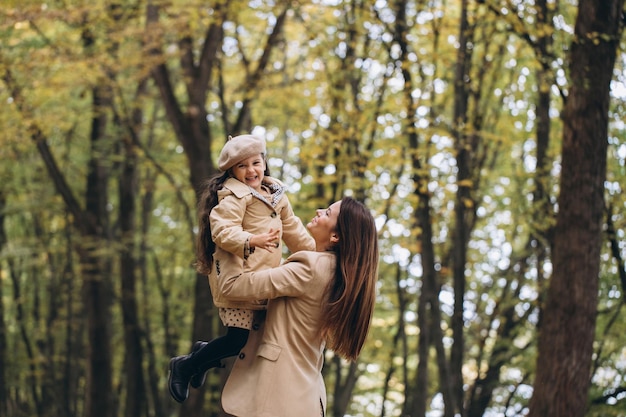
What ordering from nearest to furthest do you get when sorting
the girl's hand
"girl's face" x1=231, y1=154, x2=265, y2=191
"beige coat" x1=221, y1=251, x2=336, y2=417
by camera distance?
the girl's hand → "beige coat" x1=221, y1=251, x2=336, y2=417 → "girl's face" x1=231, y1=154, x2=265, y2=191

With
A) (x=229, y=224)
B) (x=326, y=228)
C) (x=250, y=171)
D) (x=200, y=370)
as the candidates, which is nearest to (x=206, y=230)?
(x=229, y=224)

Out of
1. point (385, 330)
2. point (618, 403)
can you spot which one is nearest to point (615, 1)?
point (618, 403)

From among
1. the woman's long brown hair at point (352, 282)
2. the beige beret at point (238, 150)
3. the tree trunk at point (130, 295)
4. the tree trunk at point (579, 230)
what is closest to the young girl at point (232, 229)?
the beige beret at point (238, 150)

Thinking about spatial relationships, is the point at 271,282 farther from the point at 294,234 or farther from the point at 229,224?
the point at 294,234

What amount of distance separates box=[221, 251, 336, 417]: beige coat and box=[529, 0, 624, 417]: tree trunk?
378 centimetres

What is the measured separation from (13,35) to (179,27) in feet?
8.37

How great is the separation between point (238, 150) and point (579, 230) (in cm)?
407

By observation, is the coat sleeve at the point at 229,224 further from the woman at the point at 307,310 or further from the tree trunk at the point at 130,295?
the tree trunk at the point at 130,295

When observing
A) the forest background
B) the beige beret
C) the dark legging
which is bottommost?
the dark legging

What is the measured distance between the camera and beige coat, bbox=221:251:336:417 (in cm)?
377

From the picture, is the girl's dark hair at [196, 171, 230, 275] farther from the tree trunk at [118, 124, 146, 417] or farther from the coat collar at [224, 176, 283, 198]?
the tree trunk at [118, 124, 146, 417]

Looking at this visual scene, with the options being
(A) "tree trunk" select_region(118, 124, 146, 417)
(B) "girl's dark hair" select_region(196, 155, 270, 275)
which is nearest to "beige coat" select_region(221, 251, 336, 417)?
(B) "girl's dark hair" select_region(196, 155, 270, 275)

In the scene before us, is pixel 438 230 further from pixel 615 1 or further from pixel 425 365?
pixel 615 1

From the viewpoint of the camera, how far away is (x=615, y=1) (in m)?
7.29
